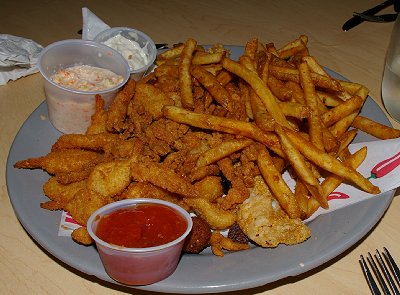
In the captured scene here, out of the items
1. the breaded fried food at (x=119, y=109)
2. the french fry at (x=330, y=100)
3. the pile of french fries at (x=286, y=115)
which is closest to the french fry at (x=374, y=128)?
the pile of french fries at (x=286, y=115)

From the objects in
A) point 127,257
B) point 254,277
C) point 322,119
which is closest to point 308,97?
point 322,119

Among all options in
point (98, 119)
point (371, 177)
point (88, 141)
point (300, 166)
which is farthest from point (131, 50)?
point (371, 177)

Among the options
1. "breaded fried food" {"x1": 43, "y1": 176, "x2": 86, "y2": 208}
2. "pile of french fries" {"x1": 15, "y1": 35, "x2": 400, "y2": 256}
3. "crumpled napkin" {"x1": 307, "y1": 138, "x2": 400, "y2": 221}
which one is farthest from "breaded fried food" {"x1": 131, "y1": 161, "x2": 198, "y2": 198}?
"crumpled napkin" {"x1": 307, "y1": 138, "x2": 400, "y2": 221}

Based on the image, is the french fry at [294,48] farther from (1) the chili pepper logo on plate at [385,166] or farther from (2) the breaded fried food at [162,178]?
(2) the breaded fried food at [162,178]

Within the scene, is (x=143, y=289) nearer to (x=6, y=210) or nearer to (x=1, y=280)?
(x=1, y=280)

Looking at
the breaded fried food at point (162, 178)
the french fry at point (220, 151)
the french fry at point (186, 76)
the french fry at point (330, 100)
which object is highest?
the french fry at point (330, 100)

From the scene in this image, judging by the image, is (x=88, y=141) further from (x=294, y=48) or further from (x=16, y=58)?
(x=294, y=48)
